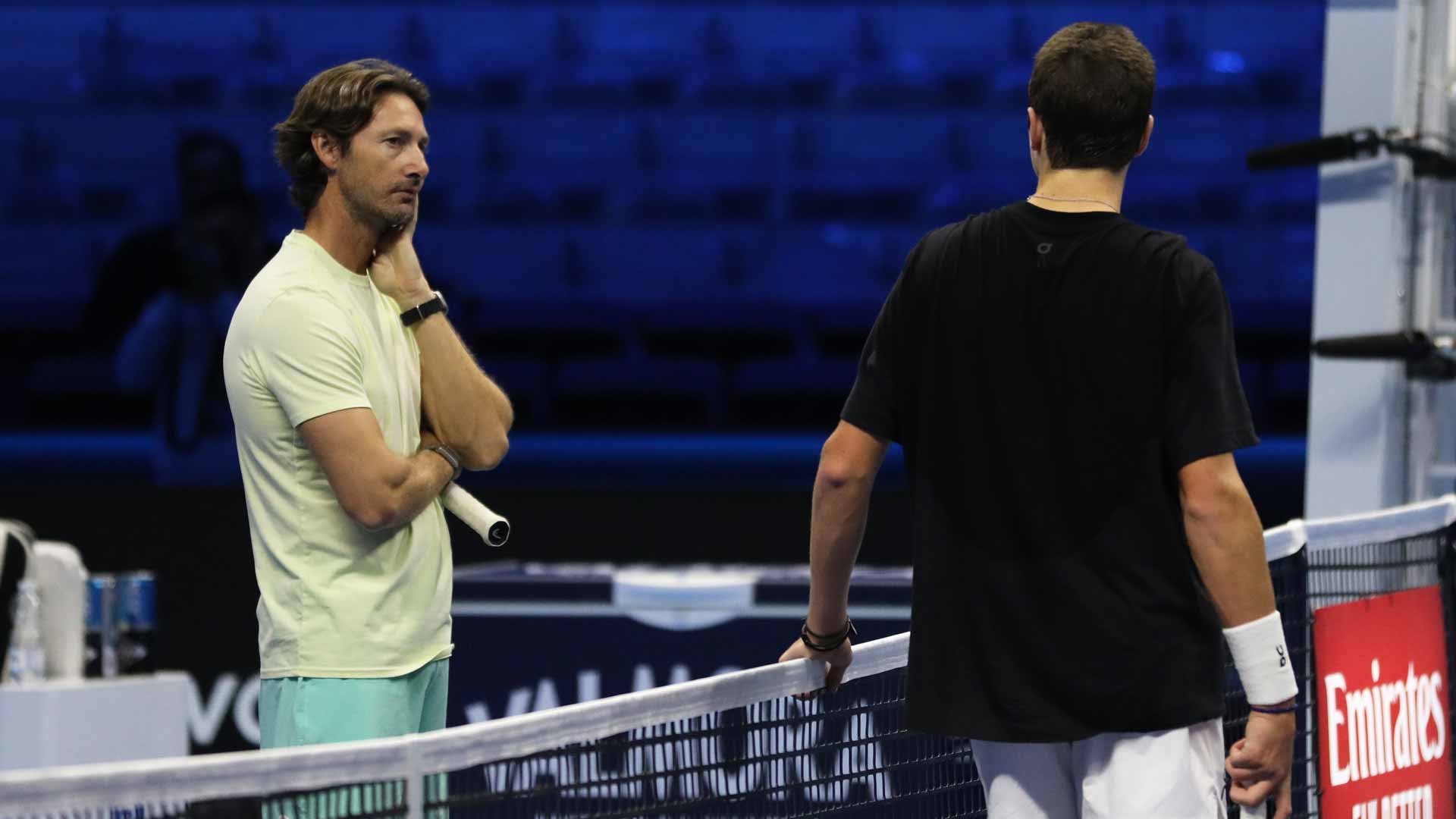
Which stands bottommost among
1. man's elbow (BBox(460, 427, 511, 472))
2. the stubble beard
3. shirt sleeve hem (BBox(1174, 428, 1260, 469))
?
man's elbow (BBox(460, 427, 511, 472))

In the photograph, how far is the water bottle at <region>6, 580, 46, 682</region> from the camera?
223 centimetres

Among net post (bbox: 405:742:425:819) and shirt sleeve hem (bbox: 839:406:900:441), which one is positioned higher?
shirt sleeve hem (bbox: 839:406:900:441)

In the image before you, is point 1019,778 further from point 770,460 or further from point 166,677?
point 770,460

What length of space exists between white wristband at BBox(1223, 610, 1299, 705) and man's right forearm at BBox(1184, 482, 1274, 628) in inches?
0.6

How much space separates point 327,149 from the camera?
7.13ft

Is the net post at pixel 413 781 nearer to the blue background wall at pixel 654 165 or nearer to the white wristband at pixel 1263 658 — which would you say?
the white wristband at pixel 1263 658

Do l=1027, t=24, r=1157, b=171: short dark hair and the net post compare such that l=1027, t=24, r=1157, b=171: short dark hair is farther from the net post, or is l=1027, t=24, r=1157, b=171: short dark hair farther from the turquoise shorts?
the turquoise shorts

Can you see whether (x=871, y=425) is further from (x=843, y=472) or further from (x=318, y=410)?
(x=318, y=410)

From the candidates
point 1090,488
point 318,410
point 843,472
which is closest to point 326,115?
point 318,410

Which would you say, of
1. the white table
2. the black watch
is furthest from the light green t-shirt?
the white table

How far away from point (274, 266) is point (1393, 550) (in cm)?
208

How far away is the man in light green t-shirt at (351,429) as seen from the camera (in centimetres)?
203

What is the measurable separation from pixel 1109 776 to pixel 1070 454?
333 mm

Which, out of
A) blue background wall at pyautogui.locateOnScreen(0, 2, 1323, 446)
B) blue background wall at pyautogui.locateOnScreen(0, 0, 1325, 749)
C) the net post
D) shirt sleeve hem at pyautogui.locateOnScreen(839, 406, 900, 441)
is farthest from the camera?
blue background wall at pyautogui.locateOnScreen(0, 2, 1323, 446)
